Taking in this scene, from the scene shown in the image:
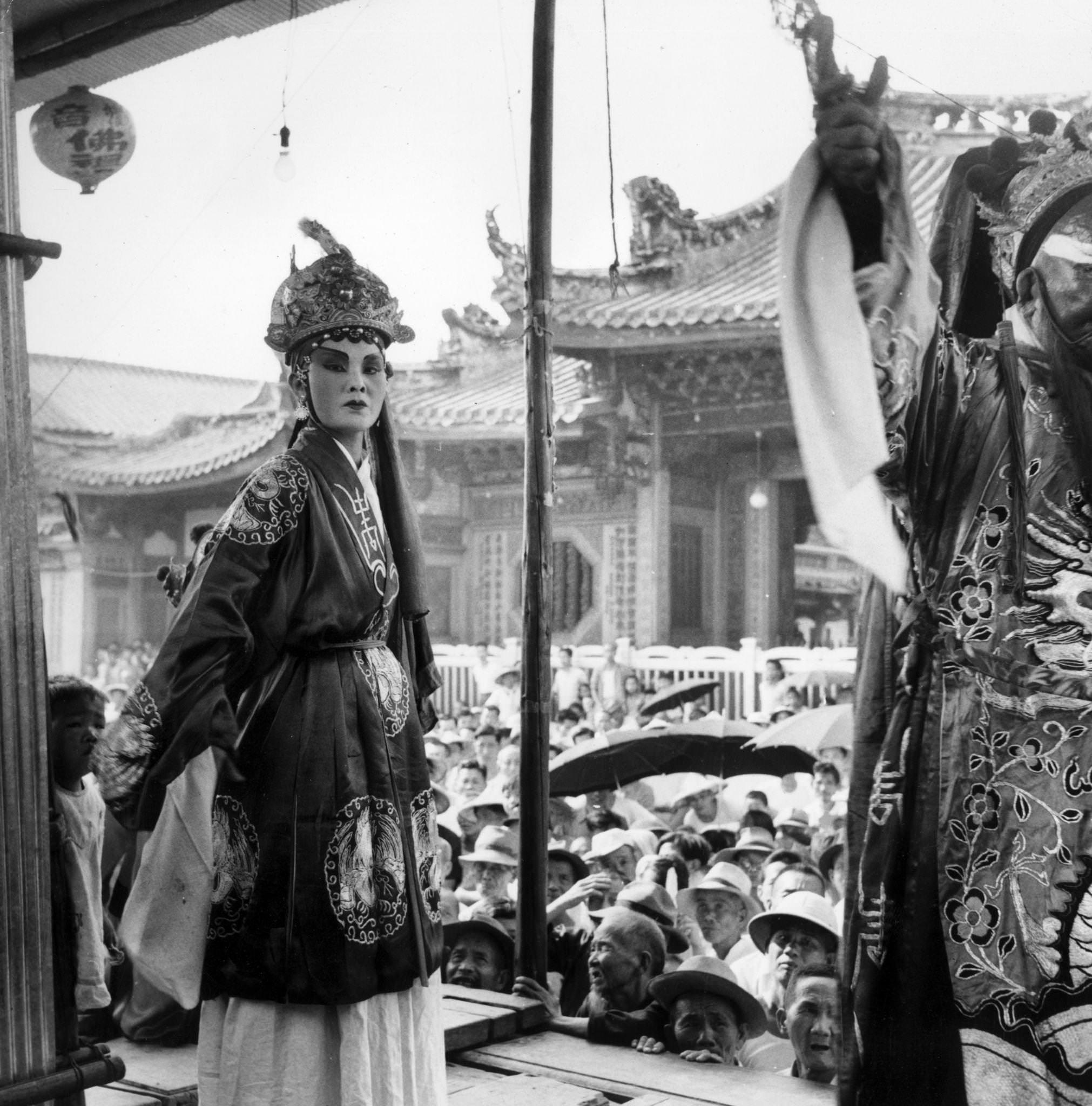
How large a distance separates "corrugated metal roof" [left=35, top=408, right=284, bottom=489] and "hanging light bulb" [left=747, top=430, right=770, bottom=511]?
231 inches

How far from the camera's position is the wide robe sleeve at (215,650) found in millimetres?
2557

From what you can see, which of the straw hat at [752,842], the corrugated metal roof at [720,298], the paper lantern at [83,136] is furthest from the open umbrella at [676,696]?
the paper lantern at [83,136]

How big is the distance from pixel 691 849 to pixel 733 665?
18.3 feet

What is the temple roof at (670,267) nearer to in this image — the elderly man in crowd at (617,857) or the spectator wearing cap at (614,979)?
the elderly man in crowd at (617,857)

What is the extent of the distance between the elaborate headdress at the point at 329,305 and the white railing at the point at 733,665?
7312 millimetres

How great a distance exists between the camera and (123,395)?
22.6 meters

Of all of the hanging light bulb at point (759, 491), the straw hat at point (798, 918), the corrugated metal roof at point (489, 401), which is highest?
the corrugated metal roof at point (489, 401)

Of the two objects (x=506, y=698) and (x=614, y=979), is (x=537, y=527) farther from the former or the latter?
(x=506, y=698)

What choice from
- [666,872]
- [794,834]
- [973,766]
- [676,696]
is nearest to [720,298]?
[676,696]

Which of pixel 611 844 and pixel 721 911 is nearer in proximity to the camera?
pixel 721 911

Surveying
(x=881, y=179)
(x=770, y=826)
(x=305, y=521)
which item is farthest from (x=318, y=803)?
(x=770, y=826)

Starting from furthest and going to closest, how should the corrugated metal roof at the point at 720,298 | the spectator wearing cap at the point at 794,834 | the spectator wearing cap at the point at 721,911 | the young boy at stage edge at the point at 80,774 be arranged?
1. the corrugated metal roof at the point at 720,298
2. the spectator wearing cap at the point at 794,834
3. the spectator wearing cap at the point at 721,911
4. the young boy at stage edge at the point at 80,774

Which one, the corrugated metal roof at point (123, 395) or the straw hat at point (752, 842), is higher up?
the corrugated metal roof at point (123, 395)

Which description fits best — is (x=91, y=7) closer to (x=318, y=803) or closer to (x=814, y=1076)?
(x=318, y=803)
